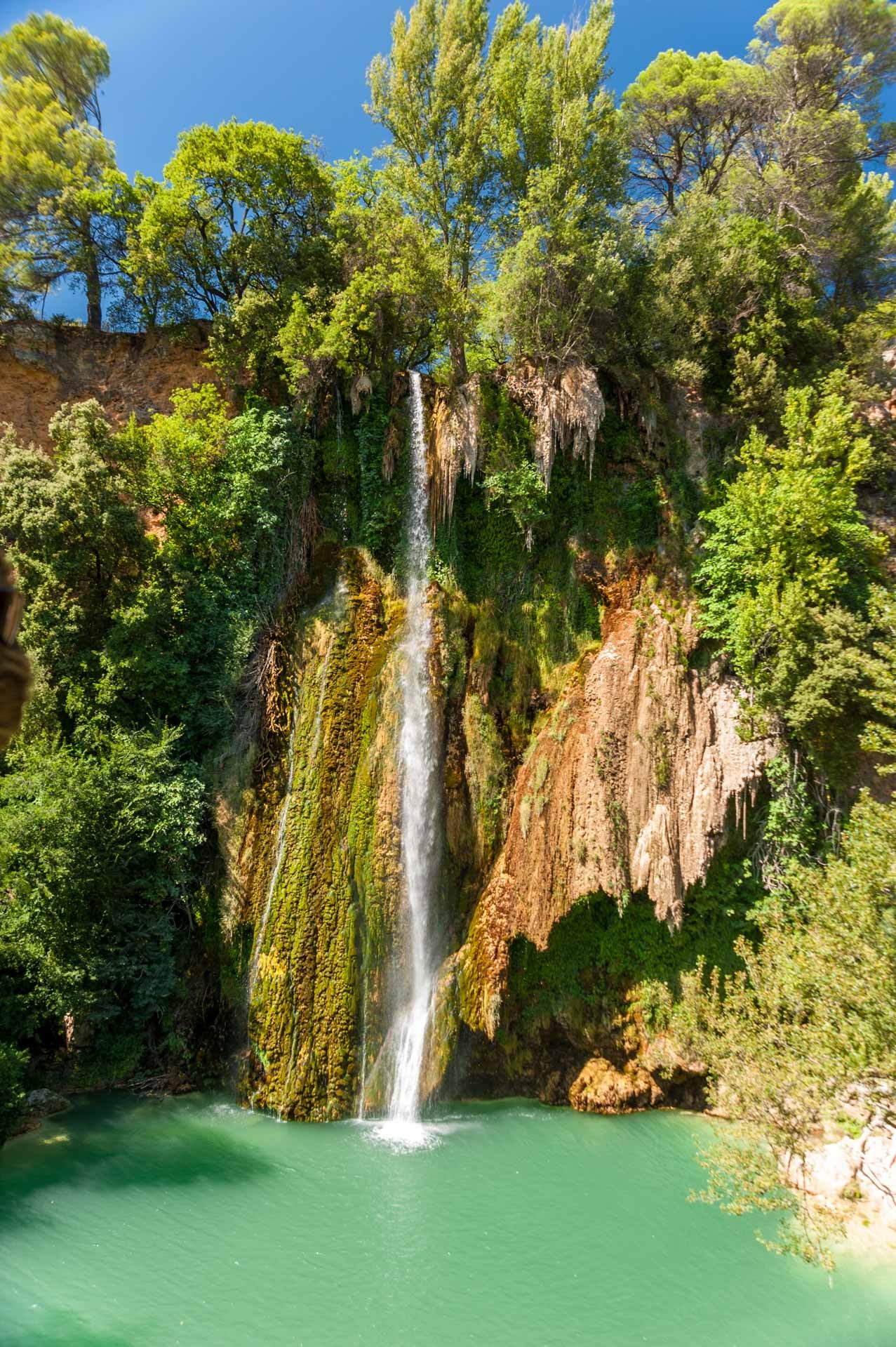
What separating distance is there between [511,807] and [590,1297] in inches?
305

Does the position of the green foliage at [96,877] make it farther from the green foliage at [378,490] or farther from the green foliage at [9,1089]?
the green foliage at [378,490]

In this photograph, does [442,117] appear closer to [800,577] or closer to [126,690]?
[800,577]

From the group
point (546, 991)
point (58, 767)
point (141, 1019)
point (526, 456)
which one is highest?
point (526, 456)

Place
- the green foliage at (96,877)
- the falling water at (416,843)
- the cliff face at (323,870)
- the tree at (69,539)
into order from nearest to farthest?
1. the green foliage at (96,877)
2. the cliff face at (323,870)
3. the falling water at (416,843)
4. the tree at (69,539)

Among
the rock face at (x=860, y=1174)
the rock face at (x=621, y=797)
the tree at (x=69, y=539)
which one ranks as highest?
the tree at (x=69, y=539)

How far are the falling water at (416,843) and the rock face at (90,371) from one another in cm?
834

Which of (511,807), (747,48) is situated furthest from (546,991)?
(747,48)

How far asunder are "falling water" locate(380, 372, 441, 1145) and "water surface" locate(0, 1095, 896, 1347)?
3.13 ft

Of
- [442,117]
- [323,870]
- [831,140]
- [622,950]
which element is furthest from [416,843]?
[831,140]

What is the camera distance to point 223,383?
1767 cm

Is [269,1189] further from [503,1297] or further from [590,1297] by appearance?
[590,1297]

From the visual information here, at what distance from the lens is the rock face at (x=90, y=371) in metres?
17.9

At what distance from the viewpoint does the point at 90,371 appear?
1847 cm

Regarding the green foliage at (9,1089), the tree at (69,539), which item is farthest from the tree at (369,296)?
the green foliage at (9,1089)
